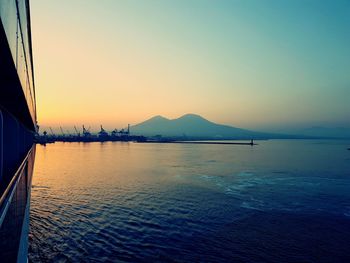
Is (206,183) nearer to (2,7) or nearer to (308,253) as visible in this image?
(308,253)

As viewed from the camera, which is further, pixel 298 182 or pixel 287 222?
pixel 298 182

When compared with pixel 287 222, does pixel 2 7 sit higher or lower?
higher

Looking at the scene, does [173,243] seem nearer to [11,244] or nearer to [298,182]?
[11,244]

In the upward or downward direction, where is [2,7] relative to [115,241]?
upward

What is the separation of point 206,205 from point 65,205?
9.36 metres

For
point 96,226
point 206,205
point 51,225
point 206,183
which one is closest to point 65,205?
point 51,225

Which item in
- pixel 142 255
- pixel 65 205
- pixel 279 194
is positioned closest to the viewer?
pixel 142 255

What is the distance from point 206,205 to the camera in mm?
18484

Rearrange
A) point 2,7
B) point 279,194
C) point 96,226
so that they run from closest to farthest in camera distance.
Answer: point 2,7 < point 96,226 < point 279,194

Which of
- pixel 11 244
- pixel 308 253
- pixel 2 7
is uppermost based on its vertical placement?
pixel 2 7

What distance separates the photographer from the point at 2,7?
3.02 meters

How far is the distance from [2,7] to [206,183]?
83.8ft

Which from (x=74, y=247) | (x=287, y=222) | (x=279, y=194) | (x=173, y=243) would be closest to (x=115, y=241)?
(x=74, y=247)

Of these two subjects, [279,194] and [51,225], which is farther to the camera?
[279,194]
